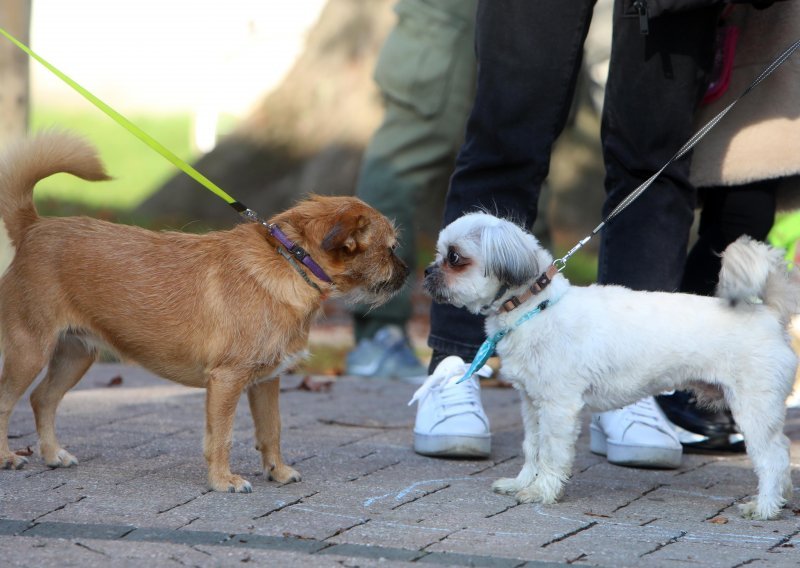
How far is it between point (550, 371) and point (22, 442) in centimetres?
222

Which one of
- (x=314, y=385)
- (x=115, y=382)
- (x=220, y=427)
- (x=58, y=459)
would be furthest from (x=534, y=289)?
(x=115, y=382)

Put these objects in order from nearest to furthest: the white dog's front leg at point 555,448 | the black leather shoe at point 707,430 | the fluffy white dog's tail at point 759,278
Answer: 1. the fluffy white dog's tail at point 759,278
2. the white dog's front leg at point 555,448
3. the black leather shoe at point 707,430

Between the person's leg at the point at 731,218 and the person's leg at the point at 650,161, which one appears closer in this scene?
the person's leg at the point at 650,161

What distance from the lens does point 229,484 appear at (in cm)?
364

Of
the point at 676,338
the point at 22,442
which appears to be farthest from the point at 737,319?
the point at 22,442

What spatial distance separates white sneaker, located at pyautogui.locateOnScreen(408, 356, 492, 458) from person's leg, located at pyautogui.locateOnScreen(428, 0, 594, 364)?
12cm

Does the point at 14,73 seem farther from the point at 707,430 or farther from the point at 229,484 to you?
the point at 707,430

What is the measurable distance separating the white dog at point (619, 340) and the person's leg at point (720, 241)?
3.17 ft

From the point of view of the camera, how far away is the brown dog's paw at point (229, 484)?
3.62 meters

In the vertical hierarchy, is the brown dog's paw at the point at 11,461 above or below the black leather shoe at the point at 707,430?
below

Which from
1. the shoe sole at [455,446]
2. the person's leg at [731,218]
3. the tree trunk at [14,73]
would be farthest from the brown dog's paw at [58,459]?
the tree trunk at [14,73]

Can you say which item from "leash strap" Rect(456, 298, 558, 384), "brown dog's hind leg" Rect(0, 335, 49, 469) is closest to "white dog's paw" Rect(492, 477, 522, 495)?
"leash strap" Rect(456, 298, 558, 384)

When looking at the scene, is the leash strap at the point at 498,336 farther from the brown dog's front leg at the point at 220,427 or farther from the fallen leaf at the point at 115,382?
the fallen leaf at the point at 115,382

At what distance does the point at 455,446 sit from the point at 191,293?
1.22 meters
